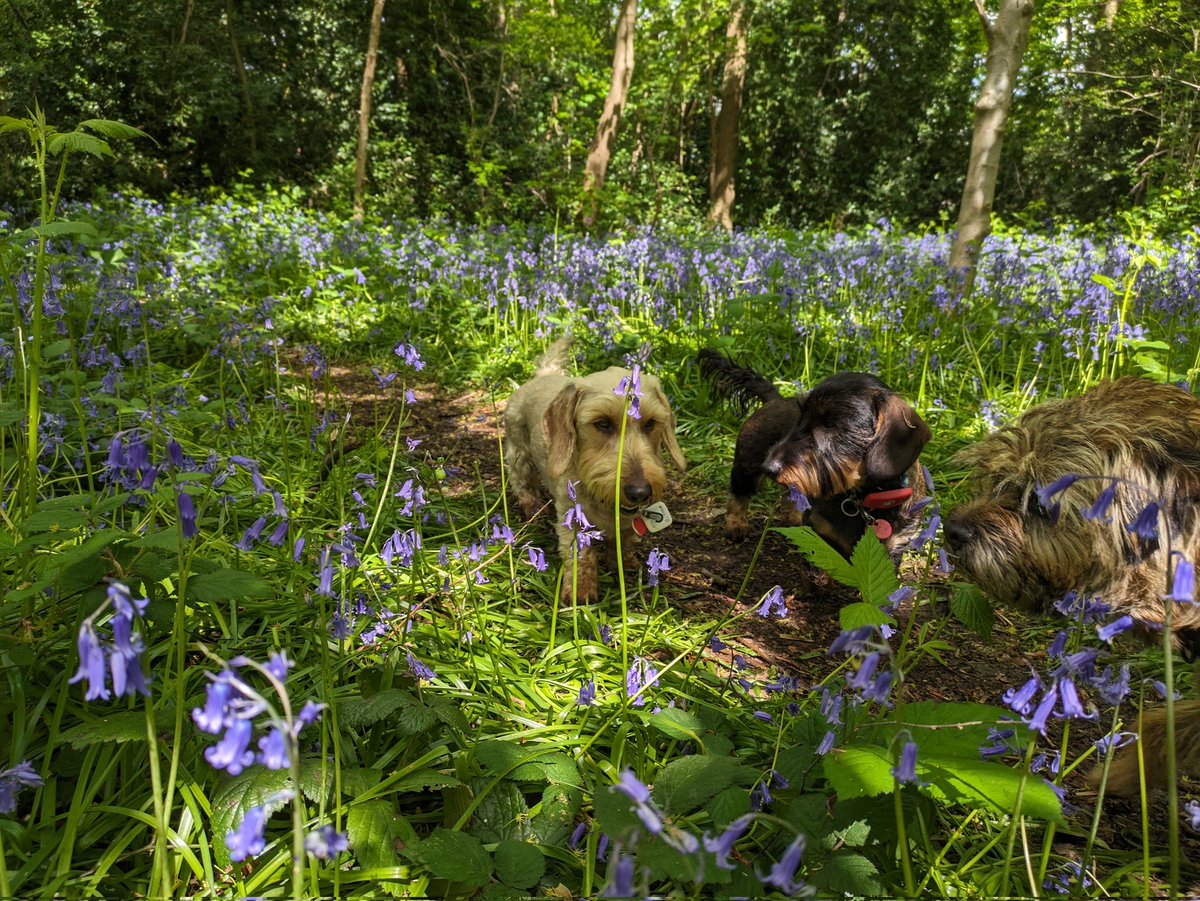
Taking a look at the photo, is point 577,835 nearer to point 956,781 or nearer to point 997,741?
point 956,781

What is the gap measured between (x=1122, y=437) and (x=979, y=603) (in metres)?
0.78

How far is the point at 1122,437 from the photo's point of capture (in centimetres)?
216

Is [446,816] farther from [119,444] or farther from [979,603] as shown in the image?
[979,603]

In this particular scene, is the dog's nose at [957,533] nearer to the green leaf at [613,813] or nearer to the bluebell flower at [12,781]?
the green leaf at [613,813]

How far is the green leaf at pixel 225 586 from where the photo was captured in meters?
1.58

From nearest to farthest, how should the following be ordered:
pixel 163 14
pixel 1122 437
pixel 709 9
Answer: pixel 1122 437 → pixel 709 9 → pixel 163 14

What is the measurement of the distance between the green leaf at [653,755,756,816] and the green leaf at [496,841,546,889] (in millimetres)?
316

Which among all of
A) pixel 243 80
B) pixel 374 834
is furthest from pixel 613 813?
pixel 243 80

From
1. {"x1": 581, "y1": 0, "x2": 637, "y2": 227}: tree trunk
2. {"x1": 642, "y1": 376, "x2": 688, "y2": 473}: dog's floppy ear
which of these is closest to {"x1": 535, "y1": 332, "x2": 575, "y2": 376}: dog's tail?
{"x1": 642, "y1": 376, "x2": 688, "y2": 473}: dog's floppy ear

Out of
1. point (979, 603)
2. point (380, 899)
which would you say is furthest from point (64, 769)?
point (979, 603)

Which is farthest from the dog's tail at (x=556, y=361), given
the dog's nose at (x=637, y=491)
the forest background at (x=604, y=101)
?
the forest background at (x=604, y=101)

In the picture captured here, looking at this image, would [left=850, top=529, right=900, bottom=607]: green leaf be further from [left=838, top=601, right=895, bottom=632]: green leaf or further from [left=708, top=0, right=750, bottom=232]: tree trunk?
[left=708, top=0, right=750, bottom=232]: tree trunk

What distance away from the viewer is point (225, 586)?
162 cm

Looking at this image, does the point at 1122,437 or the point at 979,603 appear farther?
the point at 1122,437
